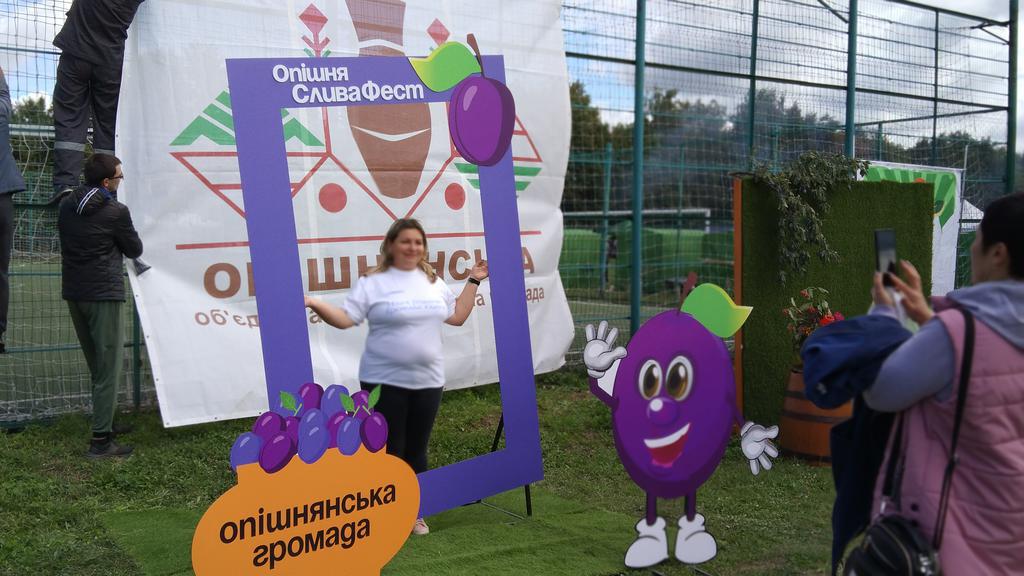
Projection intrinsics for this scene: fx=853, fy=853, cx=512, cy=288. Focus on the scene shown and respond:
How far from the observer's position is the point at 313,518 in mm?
3125

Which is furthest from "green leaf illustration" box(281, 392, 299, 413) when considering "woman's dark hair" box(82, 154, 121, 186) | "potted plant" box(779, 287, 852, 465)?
"potted plant" box(779, 287, 852, 465)

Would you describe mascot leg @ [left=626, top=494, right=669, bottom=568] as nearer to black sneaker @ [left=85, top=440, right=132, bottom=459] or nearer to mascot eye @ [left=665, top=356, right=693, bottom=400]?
mascot eye @ [left=665, top=356, right=693, bottom=400]

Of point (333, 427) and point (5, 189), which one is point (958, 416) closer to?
point (333, 427)

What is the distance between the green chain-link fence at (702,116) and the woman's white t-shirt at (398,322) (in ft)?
8.48

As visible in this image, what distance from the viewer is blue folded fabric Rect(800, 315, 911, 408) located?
6.55 ft

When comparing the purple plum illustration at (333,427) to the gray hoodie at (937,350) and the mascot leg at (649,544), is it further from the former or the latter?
the gray hoodie at (937,350)

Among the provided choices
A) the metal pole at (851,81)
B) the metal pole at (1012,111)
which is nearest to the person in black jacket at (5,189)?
the metal pole at (851,81)

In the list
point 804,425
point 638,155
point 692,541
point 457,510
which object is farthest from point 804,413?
point 638,155

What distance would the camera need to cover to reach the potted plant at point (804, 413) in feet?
16.8

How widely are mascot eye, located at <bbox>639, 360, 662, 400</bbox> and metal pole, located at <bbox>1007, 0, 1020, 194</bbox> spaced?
870 centimetres

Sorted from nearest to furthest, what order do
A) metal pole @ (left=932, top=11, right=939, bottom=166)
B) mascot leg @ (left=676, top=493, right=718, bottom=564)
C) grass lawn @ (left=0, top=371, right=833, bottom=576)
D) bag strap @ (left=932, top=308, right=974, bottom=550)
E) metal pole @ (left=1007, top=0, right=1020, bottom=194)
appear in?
bag strap @ (left=932, top=308, right=974, bottom=550), mascot leg @ (left=676, top=493, right=718, bottom=564), grass lawn @ (left=0, top=371, right=833, bottom=576), metal pole @ (left=932, top=11, right=939, bottom=166), metal pole @ (left=1007, top=0, right=1020, bottom=194)

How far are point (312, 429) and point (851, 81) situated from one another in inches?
266

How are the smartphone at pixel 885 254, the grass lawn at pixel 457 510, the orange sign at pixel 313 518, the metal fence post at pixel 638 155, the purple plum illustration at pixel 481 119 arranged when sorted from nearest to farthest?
the smartphone at pixel 885 254 → the orange sign at pixel 313 518 → the grass lawn at pixel 457 510 → the purple plum illustration at pixel 481 119 → the metal fence post at pixel 638 155

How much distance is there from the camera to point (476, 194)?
4.20m
